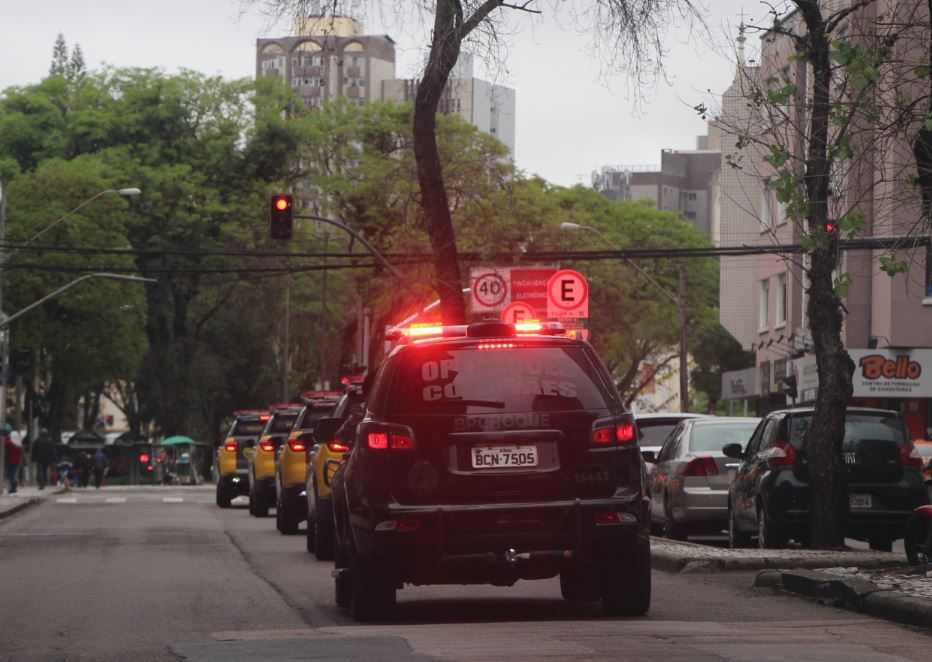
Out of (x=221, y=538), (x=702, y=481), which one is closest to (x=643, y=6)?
(x=702, y=481)

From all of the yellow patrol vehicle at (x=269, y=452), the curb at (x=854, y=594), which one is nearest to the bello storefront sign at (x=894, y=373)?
the yellow patrol vehicle at (x=269, y=452)

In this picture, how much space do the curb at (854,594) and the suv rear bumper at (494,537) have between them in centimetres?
187

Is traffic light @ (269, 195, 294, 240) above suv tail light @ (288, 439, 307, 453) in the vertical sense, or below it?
above

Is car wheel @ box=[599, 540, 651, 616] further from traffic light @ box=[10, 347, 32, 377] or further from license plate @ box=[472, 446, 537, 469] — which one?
traffic light @ box=[10, 347, 32, 377]

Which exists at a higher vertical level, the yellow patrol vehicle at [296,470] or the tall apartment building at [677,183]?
the tall apartment building at [677,183]

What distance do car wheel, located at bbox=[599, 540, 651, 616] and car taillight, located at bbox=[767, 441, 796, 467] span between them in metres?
6.90

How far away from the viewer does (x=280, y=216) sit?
1436 inches

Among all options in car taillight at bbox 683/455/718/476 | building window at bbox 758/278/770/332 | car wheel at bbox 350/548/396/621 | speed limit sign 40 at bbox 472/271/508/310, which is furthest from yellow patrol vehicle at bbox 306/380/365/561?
building window at bbox 758/278/770/332

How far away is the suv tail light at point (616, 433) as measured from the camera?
1123 centimetres

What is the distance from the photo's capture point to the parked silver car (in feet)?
71.4

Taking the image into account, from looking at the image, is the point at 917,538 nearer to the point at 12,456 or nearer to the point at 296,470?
the point at 296,470

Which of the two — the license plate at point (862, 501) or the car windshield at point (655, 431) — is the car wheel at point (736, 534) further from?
the car windshield at point (655, 431)

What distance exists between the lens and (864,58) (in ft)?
38.2

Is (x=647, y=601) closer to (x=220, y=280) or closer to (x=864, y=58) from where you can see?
(x=864, y=58)
